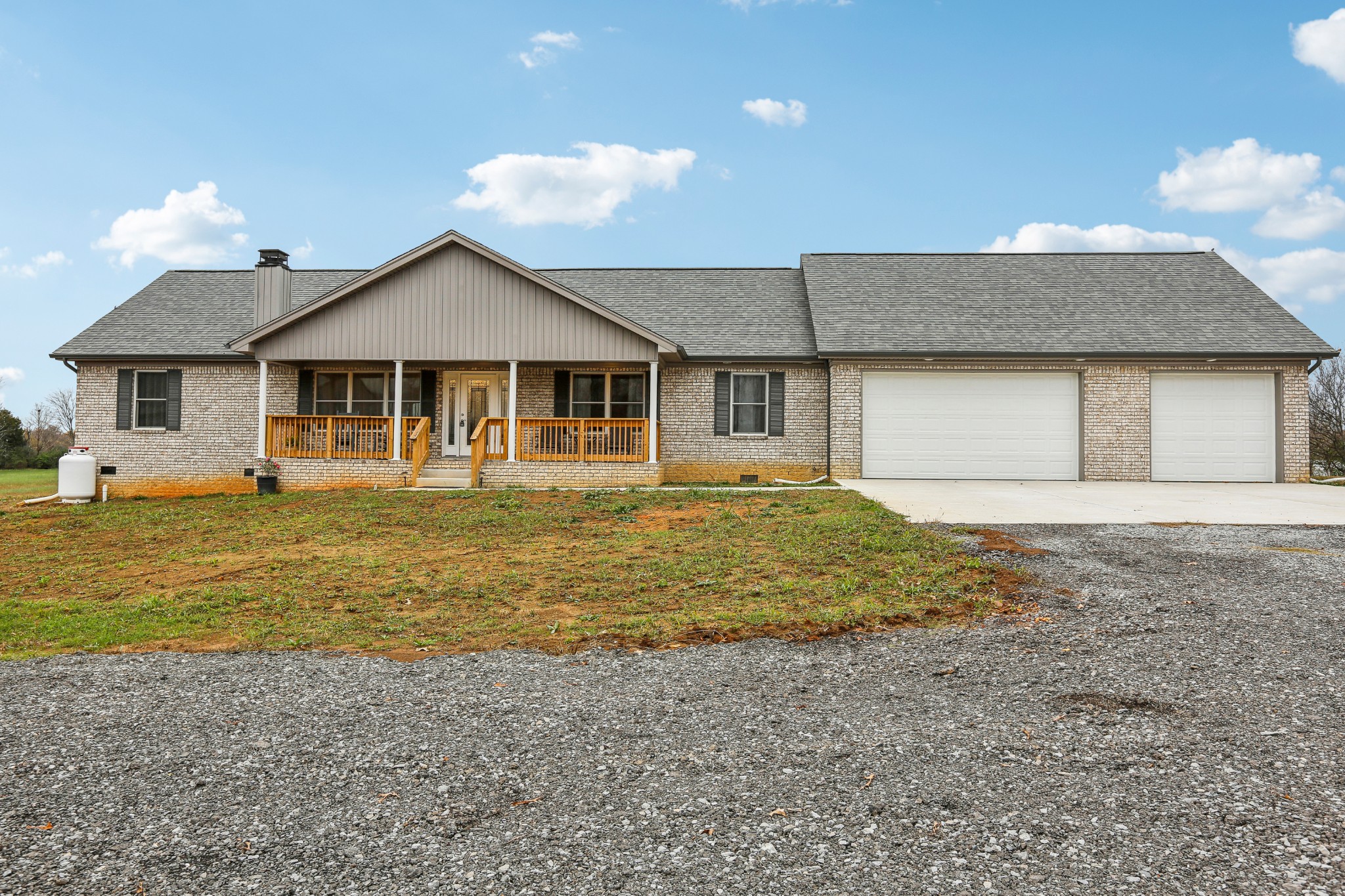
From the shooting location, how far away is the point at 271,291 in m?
18.0

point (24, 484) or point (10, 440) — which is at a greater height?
point (10, 440)

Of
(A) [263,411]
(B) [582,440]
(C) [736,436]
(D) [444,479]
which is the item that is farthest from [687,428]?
(A) [263,411]

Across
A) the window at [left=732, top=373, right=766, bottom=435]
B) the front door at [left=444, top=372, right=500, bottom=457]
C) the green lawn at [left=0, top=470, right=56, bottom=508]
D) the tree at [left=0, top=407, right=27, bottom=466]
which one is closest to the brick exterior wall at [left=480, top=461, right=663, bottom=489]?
the front door at [left=444, top=372, right=500, bottom=457]

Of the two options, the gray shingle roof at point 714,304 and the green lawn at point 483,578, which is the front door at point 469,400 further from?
the green lawn at point 483,578

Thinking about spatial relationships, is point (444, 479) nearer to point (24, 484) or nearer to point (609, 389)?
point (609, 389)

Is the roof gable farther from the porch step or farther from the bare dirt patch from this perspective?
the bare dirt patch

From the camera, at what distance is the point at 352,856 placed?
2.67 m

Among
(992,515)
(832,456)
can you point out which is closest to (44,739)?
(992,515)

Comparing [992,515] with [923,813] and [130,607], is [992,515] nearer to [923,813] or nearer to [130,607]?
[923,813]

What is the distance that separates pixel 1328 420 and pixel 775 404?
60.4ft

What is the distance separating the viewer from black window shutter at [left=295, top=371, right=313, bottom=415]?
18.1m

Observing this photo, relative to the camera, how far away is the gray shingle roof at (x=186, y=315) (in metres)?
17.9

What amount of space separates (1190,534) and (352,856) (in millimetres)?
9333

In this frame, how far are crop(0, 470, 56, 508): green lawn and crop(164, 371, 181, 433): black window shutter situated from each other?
125 inches
